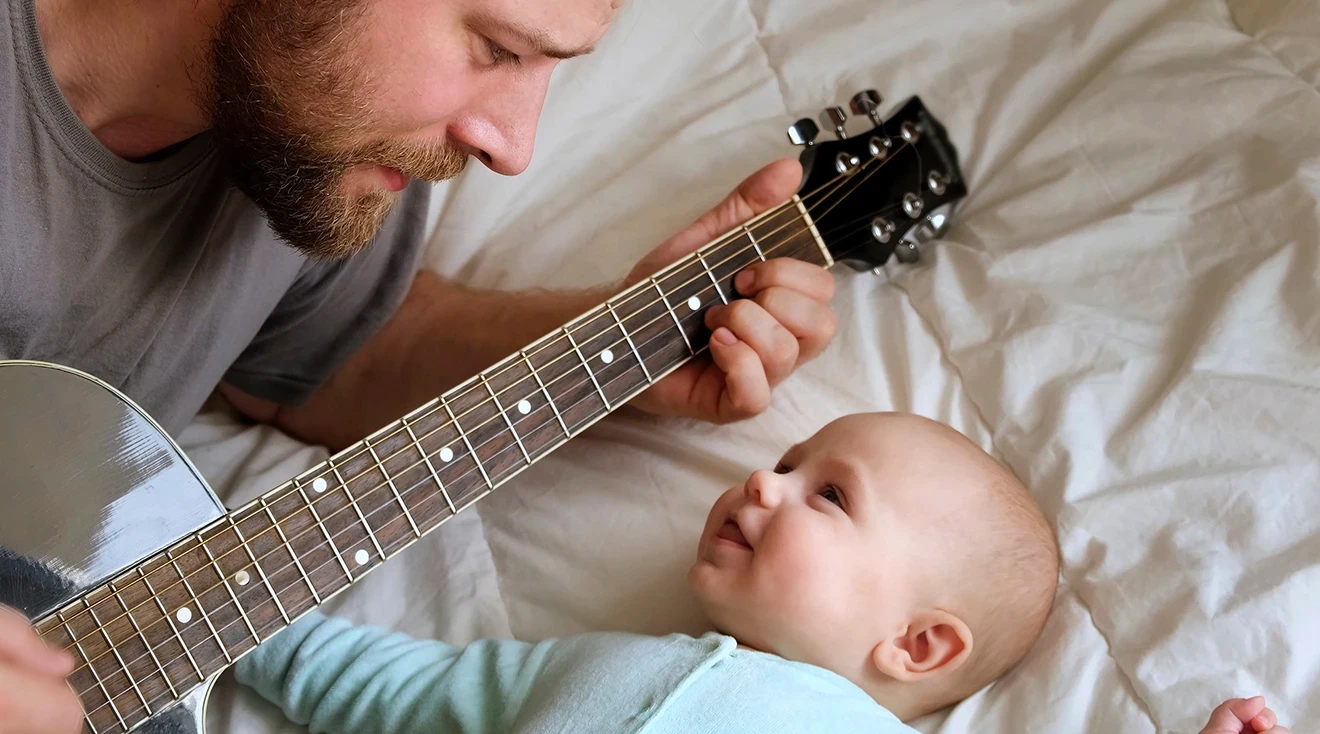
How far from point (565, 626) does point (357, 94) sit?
546 mm

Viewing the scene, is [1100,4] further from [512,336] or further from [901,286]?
[512,336]

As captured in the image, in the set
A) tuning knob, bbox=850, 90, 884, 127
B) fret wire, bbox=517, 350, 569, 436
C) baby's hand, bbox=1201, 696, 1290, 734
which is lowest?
baby's hand, bbox=1201, 696, 1290, 734

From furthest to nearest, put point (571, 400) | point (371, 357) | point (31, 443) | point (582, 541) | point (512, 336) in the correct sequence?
point (371, 357) < point (512, 336) < point (582, 541) < point (571, 400) < point (31, 443)

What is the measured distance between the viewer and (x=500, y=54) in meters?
0.87

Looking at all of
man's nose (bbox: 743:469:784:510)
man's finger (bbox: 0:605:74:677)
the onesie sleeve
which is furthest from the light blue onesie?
man's finger (bbox: 0:605:74:677)

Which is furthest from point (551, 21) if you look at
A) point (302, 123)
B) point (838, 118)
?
point (838, 118)

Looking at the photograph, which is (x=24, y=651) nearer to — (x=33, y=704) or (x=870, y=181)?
(x=33, y=704)

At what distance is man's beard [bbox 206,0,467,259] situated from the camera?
0.86 meters

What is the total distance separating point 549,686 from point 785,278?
460 millimetres

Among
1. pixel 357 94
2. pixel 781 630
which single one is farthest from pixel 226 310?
pixel 781 630

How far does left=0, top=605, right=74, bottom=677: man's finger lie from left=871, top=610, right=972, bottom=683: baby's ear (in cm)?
63

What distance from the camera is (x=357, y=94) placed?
883 mm

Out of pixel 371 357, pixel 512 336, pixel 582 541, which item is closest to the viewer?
pixel 582 541

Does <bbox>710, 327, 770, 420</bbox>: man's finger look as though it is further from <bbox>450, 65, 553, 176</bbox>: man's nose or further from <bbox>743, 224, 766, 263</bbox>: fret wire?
<bbox>450, 65, 553, 176</bbox>: man's nose
